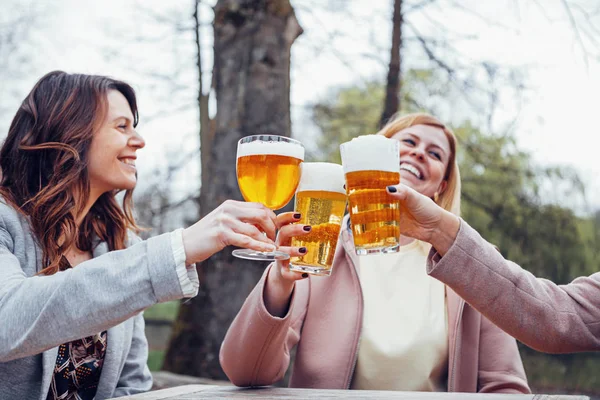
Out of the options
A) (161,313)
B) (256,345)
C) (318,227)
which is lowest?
(161,313)

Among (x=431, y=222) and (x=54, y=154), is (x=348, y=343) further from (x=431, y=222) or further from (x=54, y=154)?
(x=54, y=154)

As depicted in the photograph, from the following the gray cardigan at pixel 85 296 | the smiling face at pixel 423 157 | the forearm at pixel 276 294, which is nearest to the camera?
the gray cardigan at pixel 85 296

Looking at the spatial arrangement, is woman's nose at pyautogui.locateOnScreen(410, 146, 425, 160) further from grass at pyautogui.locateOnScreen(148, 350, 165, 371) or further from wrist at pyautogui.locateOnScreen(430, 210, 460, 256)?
grass at pyautogui.locateOnScreen(148, 350, 165, 371)

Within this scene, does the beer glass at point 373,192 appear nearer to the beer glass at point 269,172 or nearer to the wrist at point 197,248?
the beer glass at point 269,172

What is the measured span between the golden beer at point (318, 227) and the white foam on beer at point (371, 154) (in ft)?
0.45

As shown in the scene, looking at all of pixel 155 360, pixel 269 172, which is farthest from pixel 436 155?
pixel 155 360

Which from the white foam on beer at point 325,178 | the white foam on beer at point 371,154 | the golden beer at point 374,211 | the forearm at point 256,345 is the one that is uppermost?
the white foam on beer at point 371,154

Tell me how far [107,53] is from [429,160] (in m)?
5.30

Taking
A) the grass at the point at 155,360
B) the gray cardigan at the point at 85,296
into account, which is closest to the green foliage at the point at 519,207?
the grass at the point at 155,360

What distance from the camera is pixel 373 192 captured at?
1447 millimetres

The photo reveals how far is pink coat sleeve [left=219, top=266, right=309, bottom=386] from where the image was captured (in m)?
1.73

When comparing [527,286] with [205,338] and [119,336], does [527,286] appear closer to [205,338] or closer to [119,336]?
[119,336]

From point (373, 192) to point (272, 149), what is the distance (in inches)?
11.5

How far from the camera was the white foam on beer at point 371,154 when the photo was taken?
1442 mm
